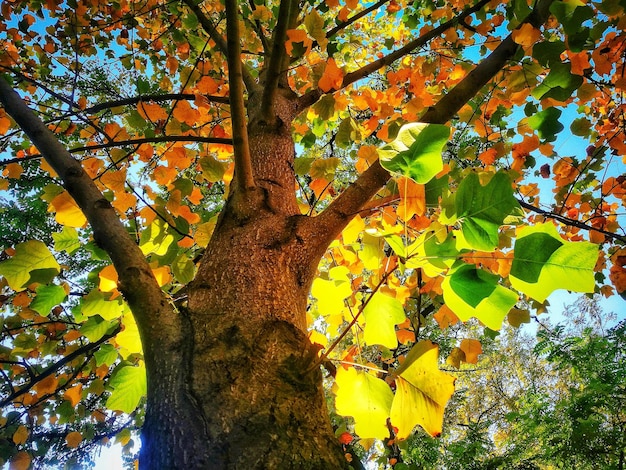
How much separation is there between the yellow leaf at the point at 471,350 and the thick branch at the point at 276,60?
1.48 metres

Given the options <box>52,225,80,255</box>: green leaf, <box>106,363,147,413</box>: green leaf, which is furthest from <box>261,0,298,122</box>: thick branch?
<box>106,363,147,413</box>: green leaf

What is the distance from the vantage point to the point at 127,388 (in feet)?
3.69

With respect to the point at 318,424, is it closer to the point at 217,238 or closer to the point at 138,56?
the point at 217,238

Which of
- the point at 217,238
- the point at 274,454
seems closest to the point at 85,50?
the point at 217,238

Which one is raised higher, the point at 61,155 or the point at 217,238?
the point at 61,155

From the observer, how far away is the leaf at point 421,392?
0.76m

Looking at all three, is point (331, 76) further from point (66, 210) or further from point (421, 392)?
point (421, 392)

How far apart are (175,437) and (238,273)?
1.51 feet

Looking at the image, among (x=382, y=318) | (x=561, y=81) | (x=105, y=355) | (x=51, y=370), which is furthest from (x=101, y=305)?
(x=561, y=81)

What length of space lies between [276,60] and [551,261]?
126 centimetres

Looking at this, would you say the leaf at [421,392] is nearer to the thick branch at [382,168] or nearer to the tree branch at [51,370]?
the thick branch at [382,168]

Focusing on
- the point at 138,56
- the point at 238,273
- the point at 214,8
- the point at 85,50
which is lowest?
the point at 238,273

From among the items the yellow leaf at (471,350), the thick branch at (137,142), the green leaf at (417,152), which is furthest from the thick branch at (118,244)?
the yellow leaf at (471,350)

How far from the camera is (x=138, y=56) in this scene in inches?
177
